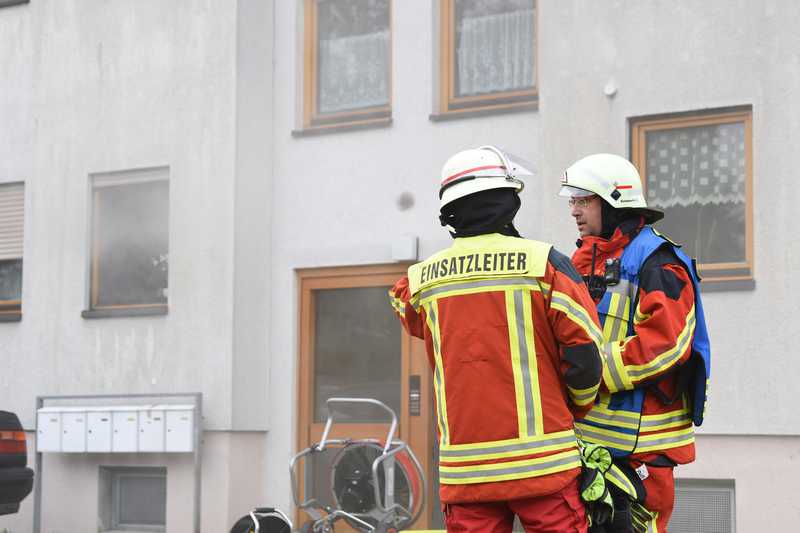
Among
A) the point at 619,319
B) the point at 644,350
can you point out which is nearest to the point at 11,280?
the point at 619,319

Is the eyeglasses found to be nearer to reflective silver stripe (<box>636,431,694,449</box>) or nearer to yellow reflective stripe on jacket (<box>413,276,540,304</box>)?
yellow reflective stripe on jacket (<box>413,276,540,304</box>)

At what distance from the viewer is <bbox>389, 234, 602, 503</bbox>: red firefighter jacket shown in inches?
181

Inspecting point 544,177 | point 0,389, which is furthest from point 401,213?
point 0,389

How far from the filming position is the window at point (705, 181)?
9.77 meters

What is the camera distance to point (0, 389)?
512 inches

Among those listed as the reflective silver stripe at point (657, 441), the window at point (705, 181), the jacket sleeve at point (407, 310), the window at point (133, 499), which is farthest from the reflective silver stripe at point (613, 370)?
the window at point (133, 499)

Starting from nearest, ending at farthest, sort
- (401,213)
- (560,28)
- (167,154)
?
1. (560,28)
2. (401,213)
3. (167,154)

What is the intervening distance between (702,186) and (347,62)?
12.1 ft

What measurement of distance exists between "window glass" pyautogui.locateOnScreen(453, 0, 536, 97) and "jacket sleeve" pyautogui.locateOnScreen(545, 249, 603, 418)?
21.9ft

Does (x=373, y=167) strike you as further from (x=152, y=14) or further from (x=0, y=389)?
(x=0, y=389)

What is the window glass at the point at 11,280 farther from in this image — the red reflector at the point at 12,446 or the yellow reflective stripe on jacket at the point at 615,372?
the yellow reflective stripe on jacket at the point at 615,372

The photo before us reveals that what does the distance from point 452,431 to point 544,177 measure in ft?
19.1

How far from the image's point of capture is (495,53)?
1133 cm

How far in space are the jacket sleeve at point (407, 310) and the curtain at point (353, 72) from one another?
22.2ft
